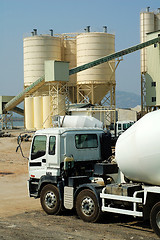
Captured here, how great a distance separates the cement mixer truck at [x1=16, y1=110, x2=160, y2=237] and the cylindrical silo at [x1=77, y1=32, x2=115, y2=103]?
2100 inches

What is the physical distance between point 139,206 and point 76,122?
23.2m

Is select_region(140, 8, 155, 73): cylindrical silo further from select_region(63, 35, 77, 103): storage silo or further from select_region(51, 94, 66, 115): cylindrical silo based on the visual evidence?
select_region(51, 94, 66, 115): cylindrical silo

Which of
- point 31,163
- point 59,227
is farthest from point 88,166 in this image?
point 59,227

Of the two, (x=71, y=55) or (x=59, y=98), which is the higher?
(x=71, y=55)

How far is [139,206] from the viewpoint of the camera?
11.6 metres

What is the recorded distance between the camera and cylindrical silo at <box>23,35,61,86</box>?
69438 mm

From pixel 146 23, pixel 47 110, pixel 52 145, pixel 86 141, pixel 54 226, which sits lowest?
pixel 54 226

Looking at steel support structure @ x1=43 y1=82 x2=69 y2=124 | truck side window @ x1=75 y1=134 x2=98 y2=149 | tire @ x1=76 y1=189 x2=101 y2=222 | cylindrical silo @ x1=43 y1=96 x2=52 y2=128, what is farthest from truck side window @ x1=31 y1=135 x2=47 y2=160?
cylindrical silo @ x1=43 y1=96 x2=52 y2=128

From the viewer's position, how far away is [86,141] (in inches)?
571

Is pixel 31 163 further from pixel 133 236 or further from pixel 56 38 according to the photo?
Answer: pixel 56 38

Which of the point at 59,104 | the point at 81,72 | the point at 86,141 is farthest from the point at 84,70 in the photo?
the point at 86,141

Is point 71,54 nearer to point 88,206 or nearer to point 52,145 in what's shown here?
point 52,145

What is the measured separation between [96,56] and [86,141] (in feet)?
177

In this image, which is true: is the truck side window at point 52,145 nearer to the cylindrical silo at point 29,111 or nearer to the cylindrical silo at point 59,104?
the cylindrical silo at point 59,104
